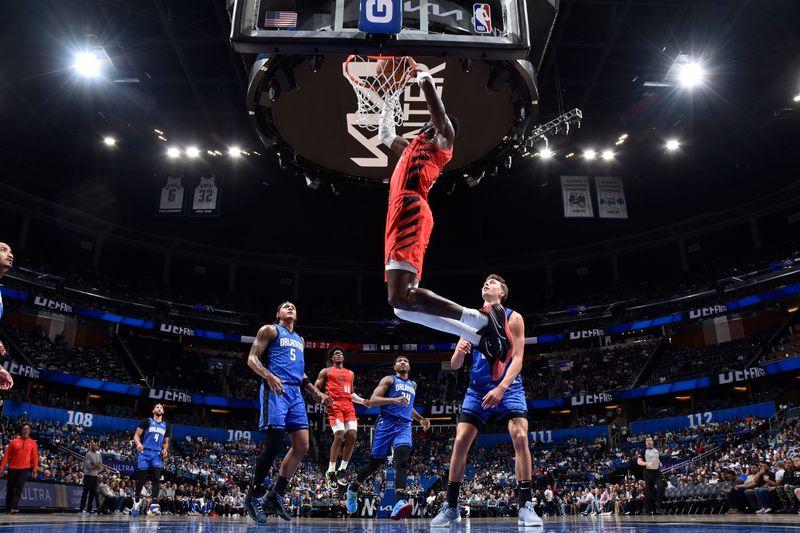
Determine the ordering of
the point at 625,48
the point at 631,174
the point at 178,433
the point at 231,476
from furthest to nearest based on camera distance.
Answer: the point at 178,433, the point at 631,174, the point at 231,476, the point at 625,48

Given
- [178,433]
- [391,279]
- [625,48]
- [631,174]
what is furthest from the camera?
[178,433]

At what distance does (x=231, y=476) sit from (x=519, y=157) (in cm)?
1923

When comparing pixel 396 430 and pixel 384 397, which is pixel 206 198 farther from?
pixel 396 430

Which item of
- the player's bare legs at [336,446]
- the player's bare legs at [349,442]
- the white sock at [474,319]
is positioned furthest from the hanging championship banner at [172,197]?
the white sock at [474,319]

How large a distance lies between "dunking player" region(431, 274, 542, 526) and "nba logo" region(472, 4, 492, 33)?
2801 mm

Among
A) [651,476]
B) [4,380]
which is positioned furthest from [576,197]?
[4,380]

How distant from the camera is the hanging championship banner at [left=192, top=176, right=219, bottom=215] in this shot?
25.8m

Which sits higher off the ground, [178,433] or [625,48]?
[625,48]

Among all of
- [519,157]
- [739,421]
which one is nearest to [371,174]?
[519,157]

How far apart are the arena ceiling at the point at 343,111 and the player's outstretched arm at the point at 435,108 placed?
1590cm

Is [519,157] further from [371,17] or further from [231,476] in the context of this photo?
[371,17]

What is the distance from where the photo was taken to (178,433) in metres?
31.7

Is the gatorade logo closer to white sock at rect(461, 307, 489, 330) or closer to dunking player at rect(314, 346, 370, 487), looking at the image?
white sock at rect(461, 307, 489, 330)

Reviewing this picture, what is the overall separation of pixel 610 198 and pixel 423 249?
24.2 meters
